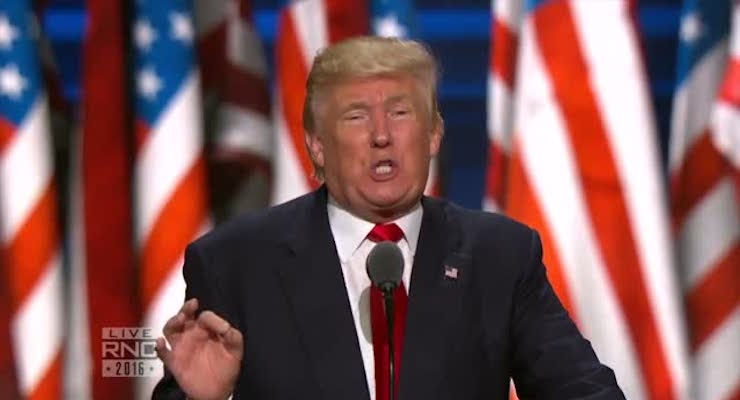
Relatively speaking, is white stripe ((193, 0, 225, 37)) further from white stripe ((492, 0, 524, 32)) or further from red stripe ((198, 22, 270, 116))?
white stripe ((492, 0, 524, 32))

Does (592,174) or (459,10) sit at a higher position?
(459,10)

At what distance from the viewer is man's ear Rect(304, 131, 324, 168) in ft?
7.41

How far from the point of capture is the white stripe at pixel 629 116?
320cm

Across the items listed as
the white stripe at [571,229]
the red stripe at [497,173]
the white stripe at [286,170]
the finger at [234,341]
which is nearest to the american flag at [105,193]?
the white stripe at [286,170]

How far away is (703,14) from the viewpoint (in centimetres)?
336

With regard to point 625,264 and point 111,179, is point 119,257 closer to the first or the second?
point 111,179

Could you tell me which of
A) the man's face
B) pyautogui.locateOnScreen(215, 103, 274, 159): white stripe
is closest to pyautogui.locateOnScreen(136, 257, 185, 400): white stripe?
pyautogui.locateOnScreen(215, 103, 274, 159): white stripe

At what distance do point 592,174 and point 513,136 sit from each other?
0.24 metres

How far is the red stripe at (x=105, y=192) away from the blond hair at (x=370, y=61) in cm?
127

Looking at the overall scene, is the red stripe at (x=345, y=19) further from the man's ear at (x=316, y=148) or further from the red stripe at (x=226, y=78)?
the man's ear at (x=316, y=148)

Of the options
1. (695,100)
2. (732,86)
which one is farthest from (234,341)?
(695,100)

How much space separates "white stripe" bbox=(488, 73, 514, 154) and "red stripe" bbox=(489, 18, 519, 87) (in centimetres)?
2

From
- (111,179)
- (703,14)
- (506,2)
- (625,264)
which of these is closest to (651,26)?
(703,14)

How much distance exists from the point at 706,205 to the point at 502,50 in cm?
71
